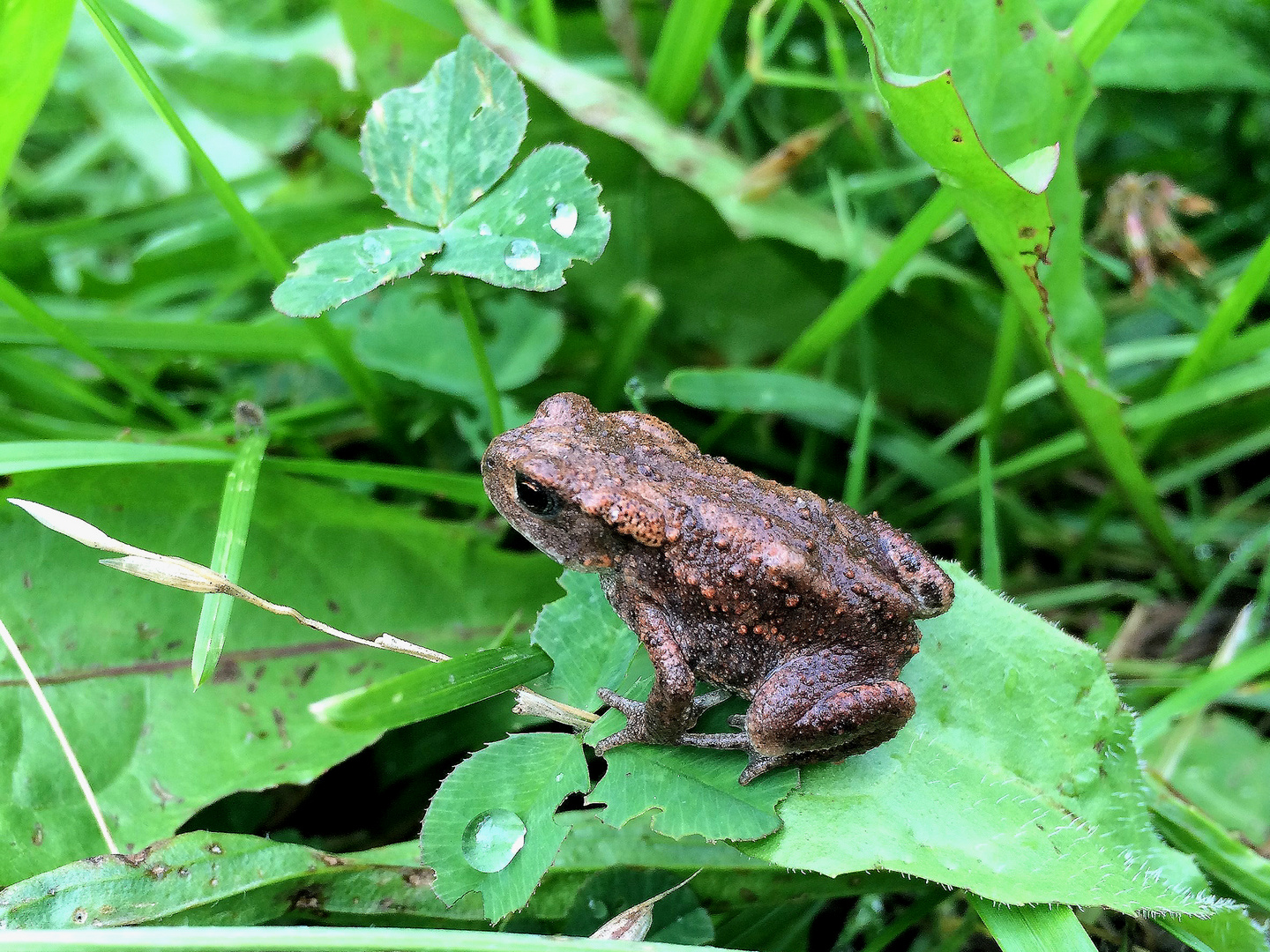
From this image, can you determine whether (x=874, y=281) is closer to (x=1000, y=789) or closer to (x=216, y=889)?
(x=1000, y=789)

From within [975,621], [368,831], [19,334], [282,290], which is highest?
[282,290]

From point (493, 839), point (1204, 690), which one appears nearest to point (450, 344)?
point (493, 839)

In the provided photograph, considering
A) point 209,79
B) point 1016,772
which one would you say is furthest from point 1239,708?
point 209,79

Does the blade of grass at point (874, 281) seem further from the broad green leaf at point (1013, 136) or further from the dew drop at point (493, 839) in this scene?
the dew drop at point (493, 839)

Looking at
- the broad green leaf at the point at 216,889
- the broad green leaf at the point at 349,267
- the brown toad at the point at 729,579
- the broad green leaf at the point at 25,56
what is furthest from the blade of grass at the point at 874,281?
the broad green leaf at the point at 25,56

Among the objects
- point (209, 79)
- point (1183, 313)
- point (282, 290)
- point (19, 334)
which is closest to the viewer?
point (282, 290)

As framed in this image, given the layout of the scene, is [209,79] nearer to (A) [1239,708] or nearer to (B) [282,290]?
(B) [282,290]
